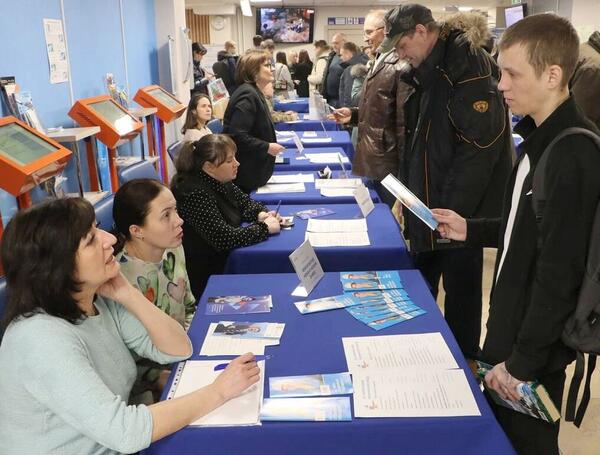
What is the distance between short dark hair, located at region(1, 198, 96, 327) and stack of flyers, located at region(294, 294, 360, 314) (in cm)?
73

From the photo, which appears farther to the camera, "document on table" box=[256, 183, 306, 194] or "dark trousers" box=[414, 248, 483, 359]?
"document on table" box=[256, 183, 306, 194]

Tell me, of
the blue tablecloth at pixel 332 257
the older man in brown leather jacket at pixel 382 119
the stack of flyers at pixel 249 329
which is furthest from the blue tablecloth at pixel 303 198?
the stack of flyers at pixel 249 329

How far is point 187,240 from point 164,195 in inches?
26.9

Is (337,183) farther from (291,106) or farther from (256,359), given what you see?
(291,106)

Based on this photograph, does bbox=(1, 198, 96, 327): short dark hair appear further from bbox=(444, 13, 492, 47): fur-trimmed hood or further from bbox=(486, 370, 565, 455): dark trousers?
bbox=(444, 13, 492, 47): fur-trimmed hood

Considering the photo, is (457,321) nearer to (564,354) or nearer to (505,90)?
(564,354)

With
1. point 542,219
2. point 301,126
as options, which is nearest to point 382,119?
point 542,219

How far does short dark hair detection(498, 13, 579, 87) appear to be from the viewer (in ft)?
3.91

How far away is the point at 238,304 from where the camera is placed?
1783 millimetres

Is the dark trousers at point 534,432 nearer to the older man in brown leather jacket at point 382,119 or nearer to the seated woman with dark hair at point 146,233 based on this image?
the seated woman with dark hair at point 146,233

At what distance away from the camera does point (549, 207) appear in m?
1.17

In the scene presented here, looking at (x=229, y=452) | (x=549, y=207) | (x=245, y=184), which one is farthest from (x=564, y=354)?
(x=245, y=184)

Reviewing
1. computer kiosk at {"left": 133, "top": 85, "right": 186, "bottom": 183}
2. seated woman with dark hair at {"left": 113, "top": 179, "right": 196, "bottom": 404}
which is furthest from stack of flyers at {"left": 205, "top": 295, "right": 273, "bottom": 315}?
computer kiosk at {"left": 133, "top": 85, "right": 186, "bottom": 183}

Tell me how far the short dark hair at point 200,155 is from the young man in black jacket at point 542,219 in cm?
150
